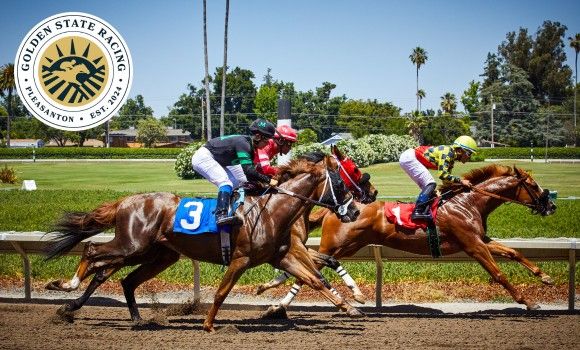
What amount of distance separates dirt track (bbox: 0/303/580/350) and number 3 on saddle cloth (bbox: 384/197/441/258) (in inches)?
30.8

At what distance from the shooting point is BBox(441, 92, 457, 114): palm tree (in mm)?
85500

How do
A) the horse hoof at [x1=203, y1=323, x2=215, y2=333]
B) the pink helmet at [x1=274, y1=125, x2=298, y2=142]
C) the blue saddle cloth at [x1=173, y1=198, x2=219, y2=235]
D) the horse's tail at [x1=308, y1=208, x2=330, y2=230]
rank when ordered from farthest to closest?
the horse's tail at [x1=308, y1=208, x2=330, y2=230] < the pink helmet at [x1=274, y1=125, x2=298, y2=142] < the blue saddle cloth at [x1=173, y1=198, x2=219, y2=235] < the horse hoof at [x1=203, y1=323, x2=215, y2=333]

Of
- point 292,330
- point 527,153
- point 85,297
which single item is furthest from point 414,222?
point 527,153

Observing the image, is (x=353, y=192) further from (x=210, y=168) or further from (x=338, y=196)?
(x=210, y=168)

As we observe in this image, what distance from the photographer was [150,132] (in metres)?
84.1

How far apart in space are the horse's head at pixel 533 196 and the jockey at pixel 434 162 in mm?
670

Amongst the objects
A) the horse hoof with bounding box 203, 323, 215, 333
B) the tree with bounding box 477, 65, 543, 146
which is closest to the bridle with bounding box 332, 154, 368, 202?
the horse hoof with bounding box 203, 323, 215, 333

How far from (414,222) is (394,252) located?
0.76 metres

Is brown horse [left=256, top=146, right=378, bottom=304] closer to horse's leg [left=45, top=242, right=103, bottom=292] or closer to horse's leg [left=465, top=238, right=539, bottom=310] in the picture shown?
horse's leg [left=465, top=238, right=539, bottom=310]

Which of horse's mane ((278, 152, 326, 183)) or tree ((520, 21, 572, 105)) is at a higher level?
tree ((520, 21, 572, 105))

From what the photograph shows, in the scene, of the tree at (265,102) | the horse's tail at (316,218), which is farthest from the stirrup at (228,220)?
the tree at (265,102)

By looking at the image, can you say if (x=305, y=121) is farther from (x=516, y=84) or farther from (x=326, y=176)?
(x=326, y=176)

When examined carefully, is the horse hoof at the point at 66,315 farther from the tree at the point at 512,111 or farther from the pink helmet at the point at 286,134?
the tree at the point at 512,111

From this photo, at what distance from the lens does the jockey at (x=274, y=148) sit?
7.65 metres
